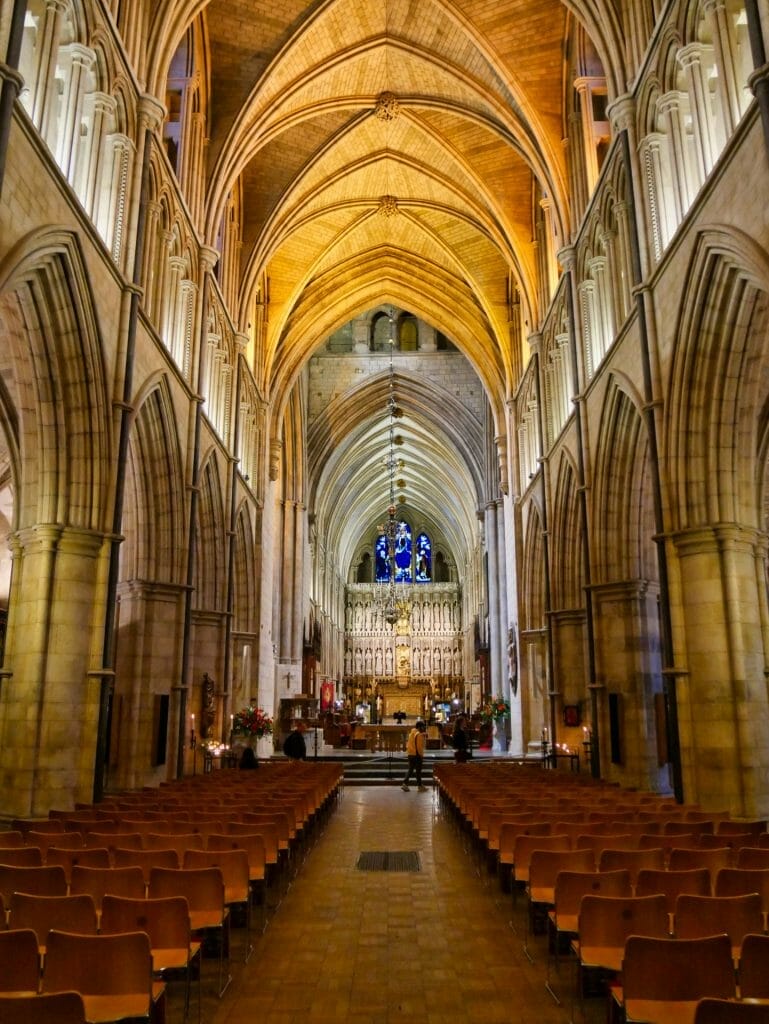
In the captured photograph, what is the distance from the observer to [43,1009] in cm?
286

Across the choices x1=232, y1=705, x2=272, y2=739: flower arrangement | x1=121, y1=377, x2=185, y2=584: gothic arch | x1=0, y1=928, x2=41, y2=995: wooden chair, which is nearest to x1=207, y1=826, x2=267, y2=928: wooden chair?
x1=0, y1=928, x2=41, y2=995: wooden chair

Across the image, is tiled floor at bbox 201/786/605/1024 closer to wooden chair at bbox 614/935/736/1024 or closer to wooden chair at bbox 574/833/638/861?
wooden chair at bbox 574/833/638/861

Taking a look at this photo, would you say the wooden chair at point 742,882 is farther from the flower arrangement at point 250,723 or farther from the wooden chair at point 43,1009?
the flower arrangement at point 250,723

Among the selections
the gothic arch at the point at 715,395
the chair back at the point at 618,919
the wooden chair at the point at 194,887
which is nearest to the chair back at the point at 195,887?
the wooden chair at the point at 194,887

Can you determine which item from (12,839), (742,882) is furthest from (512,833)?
(12,839)

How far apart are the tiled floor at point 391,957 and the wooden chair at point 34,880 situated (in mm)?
1000

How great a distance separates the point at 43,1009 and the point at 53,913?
1.31m

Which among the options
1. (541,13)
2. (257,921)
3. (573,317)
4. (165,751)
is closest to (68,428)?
(165,751)

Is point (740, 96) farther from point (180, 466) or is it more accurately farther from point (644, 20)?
point (180, 466)

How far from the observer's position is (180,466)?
1614 centimetres

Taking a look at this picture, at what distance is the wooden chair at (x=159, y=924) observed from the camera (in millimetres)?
4121

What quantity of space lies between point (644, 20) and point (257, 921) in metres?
14.2

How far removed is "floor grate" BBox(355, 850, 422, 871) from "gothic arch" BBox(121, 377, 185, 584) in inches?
288

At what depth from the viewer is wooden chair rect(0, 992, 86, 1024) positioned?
2.82 m
